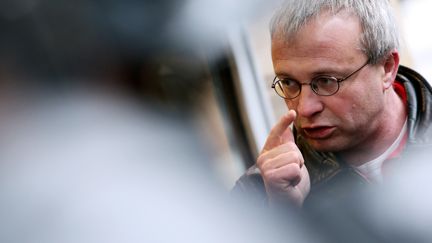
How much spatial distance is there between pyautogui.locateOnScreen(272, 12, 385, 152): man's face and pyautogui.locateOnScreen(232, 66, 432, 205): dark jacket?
0.04ft

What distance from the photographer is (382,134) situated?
Result: 0.39 meters

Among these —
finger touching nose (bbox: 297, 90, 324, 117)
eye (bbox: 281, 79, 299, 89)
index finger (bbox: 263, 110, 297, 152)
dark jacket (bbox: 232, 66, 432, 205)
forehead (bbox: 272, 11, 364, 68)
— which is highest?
forehead (bbox: 272, 11, 364, 68)

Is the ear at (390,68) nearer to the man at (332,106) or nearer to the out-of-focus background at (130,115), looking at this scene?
the man at (332,106)

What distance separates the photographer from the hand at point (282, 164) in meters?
0.36

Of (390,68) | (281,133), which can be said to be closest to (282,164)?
A: (281,133)

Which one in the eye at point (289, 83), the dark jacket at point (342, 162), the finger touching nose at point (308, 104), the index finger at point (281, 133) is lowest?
the dark jacket at point (342, 162)

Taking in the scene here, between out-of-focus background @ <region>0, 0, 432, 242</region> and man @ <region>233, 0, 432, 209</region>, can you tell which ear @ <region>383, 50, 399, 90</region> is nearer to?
man @ <region>233, 0, 432, 209</region>

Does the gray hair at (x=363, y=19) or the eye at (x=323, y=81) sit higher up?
the gray hair at (x=363, y=19)

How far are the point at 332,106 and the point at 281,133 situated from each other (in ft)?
0.15

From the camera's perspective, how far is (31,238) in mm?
283

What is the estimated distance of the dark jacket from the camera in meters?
0.38

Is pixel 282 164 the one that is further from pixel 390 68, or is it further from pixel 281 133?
pixel 390 68

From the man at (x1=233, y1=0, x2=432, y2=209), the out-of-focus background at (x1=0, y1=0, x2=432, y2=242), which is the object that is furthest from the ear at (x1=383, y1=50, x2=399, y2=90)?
the out-of-focus background at (x1=0, y1=0, x2=432, y2=242)

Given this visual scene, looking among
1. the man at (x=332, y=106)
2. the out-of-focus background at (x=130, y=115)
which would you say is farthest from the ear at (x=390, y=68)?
the out-of-focus background at (x=130, y=115)
